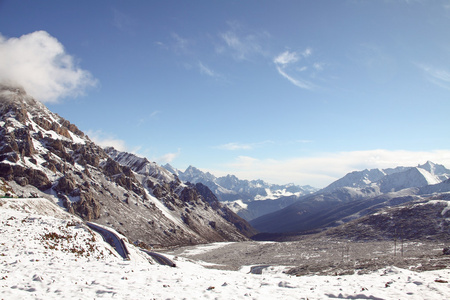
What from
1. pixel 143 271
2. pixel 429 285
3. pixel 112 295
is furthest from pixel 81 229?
pixel 429 285

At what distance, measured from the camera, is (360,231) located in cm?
15375

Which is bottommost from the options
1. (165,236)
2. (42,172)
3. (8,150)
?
(165,236)

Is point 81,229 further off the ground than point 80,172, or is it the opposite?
point 80,172

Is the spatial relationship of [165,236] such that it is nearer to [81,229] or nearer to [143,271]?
[81,229]

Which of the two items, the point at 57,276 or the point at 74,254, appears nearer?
the point at 57,276

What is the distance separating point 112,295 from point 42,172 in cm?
17066

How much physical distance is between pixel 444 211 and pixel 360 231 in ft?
141

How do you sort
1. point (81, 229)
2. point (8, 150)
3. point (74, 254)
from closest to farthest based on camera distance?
point (74, 254) < point (81, 229) < point (8, 150)

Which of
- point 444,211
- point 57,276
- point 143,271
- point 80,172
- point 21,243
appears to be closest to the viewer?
point 57,276

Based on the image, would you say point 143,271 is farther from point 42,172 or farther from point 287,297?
point 42,172

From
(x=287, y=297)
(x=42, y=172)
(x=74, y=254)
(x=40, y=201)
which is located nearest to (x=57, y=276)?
(x=74, y=254)

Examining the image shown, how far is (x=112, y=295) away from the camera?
18516 mm

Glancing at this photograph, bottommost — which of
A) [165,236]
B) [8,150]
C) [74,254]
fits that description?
[165,236]

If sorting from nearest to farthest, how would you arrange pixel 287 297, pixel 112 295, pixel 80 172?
pixel 112 295 < pixel 287 297 < pixel 80 172
